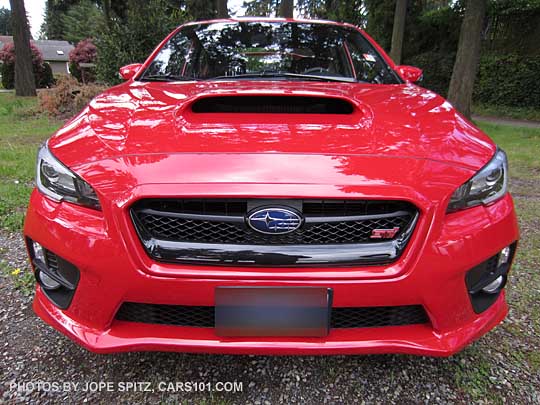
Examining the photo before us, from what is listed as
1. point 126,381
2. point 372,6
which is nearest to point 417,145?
point 126,381

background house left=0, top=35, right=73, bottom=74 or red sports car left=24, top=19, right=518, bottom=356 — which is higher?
red sports car left=24, top=19, right=518, bottom=356

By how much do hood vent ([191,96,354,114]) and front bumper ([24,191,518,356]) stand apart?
75cm

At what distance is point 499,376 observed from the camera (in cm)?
165

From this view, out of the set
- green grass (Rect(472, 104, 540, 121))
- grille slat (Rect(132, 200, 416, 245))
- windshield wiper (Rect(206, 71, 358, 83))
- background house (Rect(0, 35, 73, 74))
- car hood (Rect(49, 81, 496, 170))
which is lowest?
background house (Rect(0, 35, 73, 74))

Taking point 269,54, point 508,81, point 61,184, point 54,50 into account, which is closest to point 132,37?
point 269,54

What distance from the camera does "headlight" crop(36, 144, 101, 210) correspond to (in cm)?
134

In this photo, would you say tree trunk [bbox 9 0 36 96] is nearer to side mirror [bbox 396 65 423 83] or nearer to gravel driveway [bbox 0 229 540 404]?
gravel driveway [bbox 0 229 540 404]

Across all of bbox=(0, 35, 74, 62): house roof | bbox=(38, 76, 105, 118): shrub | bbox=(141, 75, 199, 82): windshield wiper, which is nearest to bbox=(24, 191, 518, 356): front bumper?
bbox=(141, 75, 199, 82): windshield wiper

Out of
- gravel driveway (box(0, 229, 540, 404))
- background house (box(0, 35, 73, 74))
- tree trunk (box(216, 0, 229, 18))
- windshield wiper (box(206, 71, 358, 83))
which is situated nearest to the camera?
gravel driveway (box(0, 229, 540, 404))

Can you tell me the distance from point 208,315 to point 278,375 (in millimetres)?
515

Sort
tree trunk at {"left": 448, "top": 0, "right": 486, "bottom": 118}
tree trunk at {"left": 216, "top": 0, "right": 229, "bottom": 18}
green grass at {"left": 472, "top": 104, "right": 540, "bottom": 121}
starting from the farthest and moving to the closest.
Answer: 1. green grass at {"left": 472, "top": 104, "right": 540, "bottom": 121}
2. tree trunk at {"left": 216, "top": 0, "right": 229, "bottom": 18}
3. tree trunk at {"left": 448, "top": 0, "right": 486, "bottom": 118}

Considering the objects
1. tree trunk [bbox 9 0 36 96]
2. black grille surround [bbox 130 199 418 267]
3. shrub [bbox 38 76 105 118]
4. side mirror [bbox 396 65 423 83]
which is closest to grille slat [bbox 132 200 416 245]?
black grille surround [bbox 130 199 418 267]

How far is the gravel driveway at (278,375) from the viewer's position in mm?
1537

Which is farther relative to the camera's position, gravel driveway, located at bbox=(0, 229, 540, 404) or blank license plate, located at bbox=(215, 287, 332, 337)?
gravel driveway, located at bbox=(0, 229, 540, 404)
